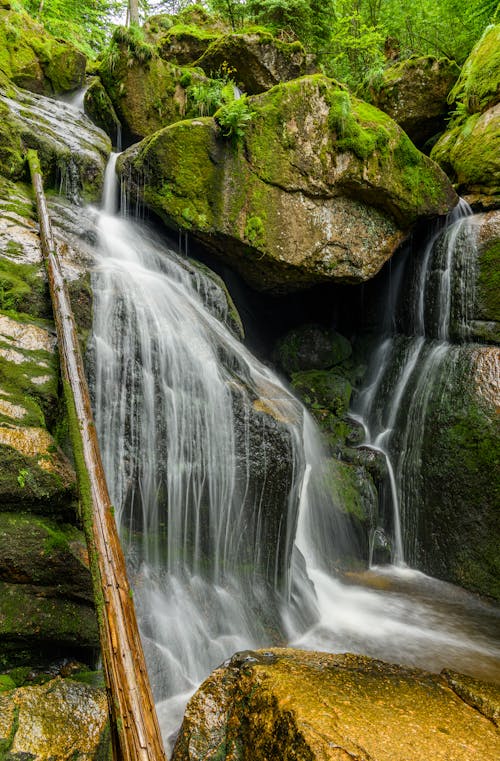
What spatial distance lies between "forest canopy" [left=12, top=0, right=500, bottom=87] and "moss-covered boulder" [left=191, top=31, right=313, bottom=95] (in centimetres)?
162

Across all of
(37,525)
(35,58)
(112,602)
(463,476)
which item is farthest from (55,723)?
(35,58)

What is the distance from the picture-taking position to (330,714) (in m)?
2.11

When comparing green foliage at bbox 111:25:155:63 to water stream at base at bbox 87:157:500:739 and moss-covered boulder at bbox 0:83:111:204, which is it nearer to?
moss-covered boulder at bbox 0:83:111:204

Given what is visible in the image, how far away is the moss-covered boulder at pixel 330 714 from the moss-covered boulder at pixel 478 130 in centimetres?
845

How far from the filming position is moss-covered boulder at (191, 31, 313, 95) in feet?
32.7

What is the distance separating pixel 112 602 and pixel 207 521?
2710 millimetres

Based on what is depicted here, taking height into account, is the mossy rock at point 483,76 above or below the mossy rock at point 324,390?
above

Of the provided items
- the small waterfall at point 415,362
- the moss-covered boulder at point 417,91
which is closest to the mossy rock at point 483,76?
the moss-covered boulder at point 417,91

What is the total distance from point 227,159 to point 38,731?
25.5 ft

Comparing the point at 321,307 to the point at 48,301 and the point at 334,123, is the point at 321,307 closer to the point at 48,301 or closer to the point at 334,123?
the point at 334,123

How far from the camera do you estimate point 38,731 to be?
209 cm

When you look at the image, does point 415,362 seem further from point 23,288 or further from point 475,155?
point 23,288

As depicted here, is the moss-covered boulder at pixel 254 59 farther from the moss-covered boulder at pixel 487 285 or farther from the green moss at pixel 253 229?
the moss-covered boulder at pixel 487 285

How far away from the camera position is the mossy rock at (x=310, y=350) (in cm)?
1006
